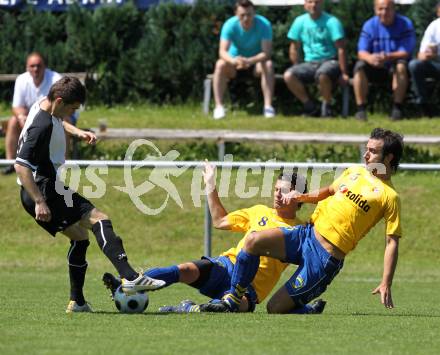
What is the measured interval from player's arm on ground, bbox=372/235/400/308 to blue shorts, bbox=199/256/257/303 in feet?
3.50

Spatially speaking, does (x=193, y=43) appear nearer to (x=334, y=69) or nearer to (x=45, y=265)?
(x=334, y=69)

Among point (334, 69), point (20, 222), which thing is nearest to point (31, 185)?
point (20, 222)

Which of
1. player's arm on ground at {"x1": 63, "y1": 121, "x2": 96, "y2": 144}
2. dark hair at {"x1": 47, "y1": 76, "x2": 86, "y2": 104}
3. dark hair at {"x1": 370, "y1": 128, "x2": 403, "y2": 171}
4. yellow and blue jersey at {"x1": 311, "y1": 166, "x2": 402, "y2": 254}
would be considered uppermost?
dark hair at {"x1": 47, "y1": 76, "x2": 86, "y2": 104}

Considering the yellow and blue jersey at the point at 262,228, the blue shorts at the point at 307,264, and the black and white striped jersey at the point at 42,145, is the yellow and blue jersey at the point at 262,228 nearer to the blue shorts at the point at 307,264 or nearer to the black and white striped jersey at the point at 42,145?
the blue shorts at the point at 307,264

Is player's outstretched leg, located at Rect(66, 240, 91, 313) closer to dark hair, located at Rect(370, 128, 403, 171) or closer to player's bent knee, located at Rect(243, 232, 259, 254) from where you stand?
player's bent knee, located at Rect(243, 232, 259, 254)

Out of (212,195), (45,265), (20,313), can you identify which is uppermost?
(212,195)

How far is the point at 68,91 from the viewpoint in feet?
28.2

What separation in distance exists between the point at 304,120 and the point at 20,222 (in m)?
4.69

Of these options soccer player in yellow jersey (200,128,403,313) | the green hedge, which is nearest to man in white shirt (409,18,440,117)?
the green hedge

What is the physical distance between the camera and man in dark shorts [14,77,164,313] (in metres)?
8.47

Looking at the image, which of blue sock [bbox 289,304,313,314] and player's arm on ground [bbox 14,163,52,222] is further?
blue sock [bbox 289,304,313,314]

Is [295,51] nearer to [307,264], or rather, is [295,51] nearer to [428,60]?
[428,60]

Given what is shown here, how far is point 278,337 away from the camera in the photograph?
24.4 feet

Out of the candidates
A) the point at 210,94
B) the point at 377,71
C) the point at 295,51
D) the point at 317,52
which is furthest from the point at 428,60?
the point at 210,94
